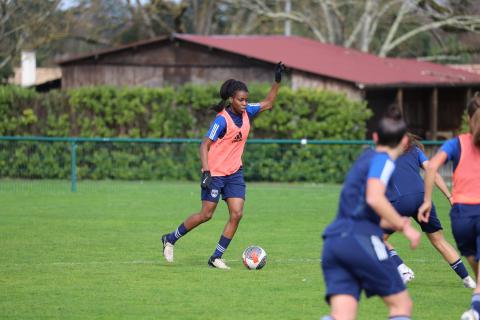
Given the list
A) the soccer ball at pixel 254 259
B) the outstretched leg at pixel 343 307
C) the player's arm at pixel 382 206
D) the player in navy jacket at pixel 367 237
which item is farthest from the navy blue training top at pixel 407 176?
the outstretched leg at pixel 343 307

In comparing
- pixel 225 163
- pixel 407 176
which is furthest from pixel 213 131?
pixel 407 176

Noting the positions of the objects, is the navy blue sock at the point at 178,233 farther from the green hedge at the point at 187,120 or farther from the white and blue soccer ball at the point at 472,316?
the green hedge at the point at 187,120

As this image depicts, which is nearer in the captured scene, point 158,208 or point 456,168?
point 456,168

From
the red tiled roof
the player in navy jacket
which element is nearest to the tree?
the red tiled roof

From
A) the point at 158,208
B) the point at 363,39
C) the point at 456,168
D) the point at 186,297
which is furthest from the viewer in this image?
the point at 363,39

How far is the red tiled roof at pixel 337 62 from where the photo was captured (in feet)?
95.0

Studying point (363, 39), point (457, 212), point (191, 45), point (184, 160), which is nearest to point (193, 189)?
point (184, 160)

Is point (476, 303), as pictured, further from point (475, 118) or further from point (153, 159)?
point (153, 159)

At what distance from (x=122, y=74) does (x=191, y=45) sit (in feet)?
7.70

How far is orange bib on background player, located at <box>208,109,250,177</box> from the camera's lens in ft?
37.3

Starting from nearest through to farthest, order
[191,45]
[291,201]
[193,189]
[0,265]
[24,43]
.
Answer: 1. [0,265]
2. [291,201]
3. [193,189]
4. [191,45]
5. [24,43]

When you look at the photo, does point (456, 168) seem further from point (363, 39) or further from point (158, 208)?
point (363, 39)

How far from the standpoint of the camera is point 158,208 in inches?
760

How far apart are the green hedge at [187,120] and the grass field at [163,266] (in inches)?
140
